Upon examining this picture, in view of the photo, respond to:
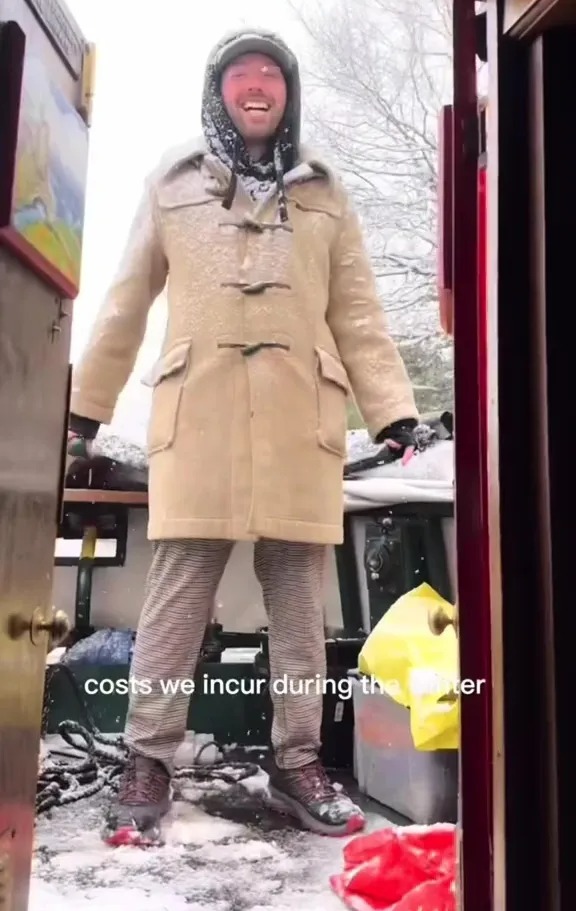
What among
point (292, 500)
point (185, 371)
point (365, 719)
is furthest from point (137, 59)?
point (365, 719)

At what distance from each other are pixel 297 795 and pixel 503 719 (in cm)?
72

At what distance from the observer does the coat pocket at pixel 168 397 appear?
1.18 metres

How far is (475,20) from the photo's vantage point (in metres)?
0.60

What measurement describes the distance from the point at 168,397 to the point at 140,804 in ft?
1.90

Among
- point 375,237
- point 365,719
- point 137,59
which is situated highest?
point 137,59

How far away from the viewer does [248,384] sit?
1194 millimetres

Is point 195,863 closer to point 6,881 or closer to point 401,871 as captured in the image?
point 401,871

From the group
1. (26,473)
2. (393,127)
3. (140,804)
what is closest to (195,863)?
(140,804)

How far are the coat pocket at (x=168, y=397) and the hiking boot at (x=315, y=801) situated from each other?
52 centimetres

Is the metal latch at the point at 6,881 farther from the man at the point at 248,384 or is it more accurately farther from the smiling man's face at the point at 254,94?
the smiling man's face at the point at 254,94

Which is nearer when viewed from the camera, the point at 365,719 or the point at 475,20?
the point at 475,20

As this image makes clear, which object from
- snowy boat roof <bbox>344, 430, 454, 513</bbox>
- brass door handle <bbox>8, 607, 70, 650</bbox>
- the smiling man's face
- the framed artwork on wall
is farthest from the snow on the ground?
the smiling man's face

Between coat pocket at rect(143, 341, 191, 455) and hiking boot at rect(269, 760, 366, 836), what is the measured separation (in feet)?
1.70

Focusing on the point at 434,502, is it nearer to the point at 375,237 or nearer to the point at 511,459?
the point at 375,237
